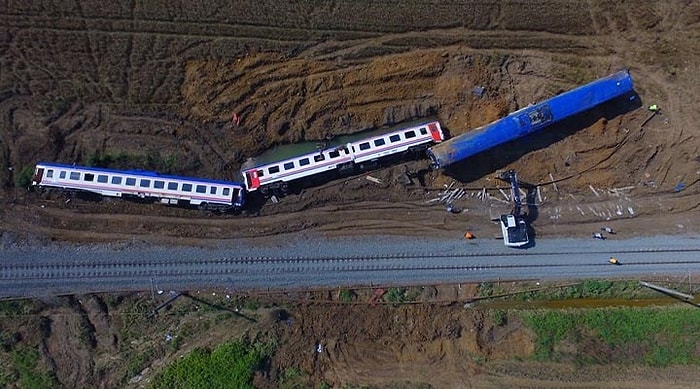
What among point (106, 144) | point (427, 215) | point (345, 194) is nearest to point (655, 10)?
point (427, 215)

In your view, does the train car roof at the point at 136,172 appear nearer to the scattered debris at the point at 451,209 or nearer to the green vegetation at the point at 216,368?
the green vegetation at the point at 216,368

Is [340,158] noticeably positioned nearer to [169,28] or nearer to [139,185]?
[139,185]

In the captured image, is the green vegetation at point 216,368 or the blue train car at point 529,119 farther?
the blue train car at point 529,119

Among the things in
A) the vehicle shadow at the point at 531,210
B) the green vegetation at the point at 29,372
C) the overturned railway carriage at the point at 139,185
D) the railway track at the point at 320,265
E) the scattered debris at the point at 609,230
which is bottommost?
the green vegetation at the point at 29,372

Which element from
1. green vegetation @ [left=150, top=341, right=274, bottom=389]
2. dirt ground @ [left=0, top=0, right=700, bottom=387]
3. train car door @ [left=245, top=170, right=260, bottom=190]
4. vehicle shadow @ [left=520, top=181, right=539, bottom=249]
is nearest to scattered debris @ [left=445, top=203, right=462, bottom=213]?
dirt ground @ [left=0, top=0, right=700, bottom=387]

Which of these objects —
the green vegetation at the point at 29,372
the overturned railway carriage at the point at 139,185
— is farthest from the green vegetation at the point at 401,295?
the green vegetation at the point at 29,372

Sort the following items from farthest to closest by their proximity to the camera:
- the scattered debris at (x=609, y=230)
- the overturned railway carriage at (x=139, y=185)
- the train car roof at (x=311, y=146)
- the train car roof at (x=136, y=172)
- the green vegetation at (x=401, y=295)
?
the scattered debris at (x=609, y=230) → the train car roof at (x=311, y=146) → the green vegetation at (x=401, y=295) → the train car roof at (x=136, y=172) → the overturned railway carriage at (x=139, y=185)

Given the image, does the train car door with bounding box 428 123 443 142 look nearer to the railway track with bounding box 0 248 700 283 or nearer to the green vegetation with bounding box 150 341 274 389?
the railway track with bounding box 0 248 700 283

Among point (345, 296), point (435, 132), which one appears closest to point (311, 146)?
point (435, 132)
